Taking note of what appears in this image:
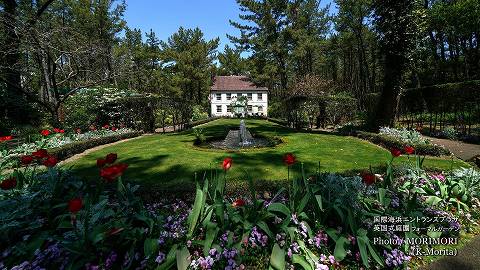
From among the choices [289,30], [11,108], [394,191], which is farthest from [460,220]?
[289,30]

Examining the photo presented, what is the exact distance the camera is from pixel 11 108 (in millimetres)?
16203

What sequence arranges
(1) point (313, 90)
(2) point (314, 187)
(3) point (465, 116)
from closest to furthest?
1. (2) point (314, 187)
2. (3) point (465, 116)
3. (1) point (313, 90)

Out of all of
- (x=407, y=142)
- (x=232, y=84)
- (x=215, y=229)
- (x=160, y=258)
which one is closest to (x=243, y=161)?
(x=215, y=229)

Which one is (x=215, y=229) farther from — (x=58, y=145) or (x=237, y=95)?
(x=237, y=95)

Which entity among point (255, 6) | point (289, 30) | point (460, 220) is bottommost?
point (460, 220)

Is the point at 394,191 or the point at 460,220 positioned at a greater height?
the point at 394,191

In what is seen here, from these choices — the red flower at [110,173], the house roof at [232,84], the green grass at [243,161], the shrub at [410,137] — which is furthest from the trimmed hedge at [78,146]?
the house roof at [232,84]

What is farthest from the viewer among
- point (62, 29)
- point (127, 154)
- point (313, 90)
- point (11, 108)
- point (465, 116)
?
point (313, 90)

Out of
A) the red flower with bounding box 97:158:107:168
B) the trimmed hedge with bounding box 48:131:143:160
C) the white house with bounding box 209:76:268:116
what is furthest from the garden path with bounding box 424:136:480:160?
the white house with bounding box 209:76:268:116

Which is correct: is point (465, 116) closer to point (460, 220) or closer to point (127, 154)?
point (460, 220)

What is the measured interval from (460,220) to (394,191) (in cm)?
100

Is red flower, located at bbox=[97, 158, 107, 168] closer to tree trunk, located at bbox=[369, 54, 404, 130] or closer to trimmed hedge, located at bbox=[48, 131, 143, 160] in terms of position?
trimmed hedge, located at bbox=[48, 131, 143, 160]

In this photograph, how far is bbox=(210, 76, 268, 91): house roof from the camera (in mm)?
55875

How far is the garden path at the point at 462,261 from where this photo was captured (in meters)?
3.17
